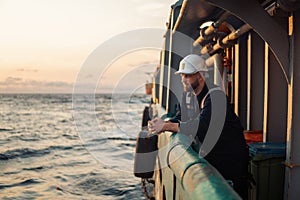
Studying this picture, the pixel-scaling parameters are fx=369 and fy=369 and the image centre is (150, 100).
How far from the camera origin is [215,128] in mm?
3992

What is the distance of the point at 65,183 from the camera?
12.2 metres

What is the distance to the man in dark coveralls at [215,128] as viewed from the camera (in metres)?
4.00

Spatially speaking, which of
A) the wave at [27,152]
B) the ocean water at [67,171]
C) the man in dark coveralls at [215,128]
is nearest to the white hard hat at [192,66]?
the man in dark coveralls at [215,128]

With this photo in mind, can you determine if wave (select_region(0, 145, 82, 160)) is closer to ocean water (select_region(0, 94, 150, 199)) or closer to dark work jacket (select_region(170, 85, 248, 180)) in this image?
ocean water (select_region(0, 94, 150, 199))

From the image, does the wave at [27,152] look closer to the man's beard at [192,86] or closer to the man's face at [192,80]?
the man's beard at [192,86]

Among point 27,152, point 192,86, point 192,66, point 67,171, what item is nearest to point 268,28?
point 192,66

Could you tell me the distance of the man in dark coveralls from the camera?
4.00 metres

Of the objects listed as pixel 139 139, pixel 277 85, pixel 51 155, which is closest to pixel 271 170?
pixel 277 85

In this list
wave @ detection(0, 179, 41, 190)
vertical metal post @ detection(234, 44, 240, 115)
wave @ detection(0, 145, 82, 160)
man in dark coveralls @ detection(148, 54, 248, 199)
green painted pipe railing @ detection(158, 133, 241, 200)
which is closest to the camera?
green painted pipe railing @ detection(158, 133, 241, 200)

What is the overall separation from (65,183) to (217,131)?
9214mm

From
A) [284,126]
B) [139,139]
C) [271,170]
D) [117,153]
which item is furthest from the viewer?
[117,153]

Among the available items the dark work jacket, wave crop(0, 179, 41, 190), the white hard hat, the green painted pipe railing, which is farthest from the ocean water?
the green painted pipe railing

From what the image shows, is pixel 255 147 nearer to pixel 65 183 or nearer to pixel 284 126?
pixel 284 126

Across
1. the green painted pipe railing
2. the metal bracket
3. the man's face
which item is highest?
the metal bracket
